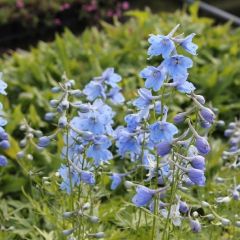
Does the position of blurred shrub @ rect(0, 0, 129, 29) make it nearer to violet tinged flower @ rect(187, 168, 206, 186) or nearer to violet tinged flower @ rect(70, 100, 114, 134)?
violet tinged flower @ rect(70, 100, 114, 134)

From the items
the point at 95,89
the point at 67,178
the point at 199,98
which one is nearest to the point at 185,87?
the point at 199,98

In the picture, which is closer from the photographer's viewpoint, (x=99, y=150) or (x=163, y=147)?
(x=163, y=147)

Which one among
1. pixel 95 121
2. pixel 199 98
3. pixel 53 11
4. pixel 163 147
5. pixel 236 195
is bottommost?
pixel 53 11

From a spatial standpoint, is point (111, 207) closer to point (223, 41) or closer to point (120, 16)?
point (223, 41)

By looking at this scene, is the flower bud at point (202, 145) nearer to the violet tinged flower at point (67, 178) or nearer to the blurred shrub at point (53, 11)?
the violet tinged flower at point (67, 178)

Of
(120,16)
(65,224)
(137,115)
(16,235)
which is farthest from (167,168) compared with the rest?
(120,16)

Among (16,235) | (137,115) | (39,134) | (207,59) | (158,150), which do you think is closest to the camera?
(158,150)

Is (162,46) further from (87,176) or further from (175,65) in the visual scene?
(87,176)

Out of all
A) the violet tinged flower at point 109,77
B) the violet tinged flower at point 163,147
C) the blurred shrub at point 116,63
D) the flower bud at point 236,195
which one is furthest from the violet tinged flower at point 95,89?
the blurred shrub at point 116,63
